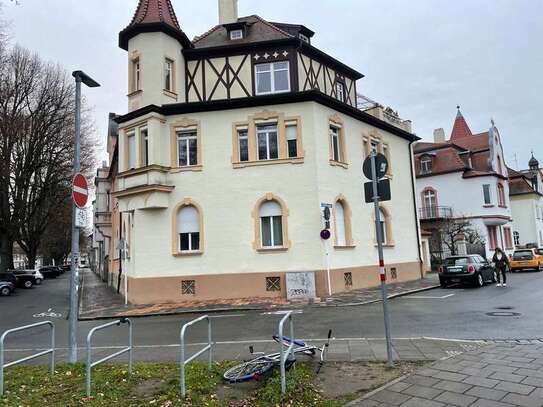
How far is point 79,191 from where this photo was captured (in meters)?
8.23

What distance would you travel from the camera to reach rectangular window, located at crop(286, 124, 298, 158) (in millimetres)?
→ 19453

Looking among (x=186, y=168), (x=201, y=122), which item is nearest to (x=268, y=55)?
(x=201, y=122)

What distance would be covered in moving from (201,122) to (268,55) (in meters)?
4.62

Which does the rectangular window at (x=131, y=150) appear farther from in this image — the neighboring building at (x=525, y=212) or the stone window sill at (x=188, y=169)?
the neighboring building at (x=525, y=212)

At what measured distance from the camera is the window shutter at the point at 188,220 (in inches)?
772

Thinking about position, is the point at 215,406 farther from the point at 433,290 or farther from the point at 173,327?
the point at 433,290

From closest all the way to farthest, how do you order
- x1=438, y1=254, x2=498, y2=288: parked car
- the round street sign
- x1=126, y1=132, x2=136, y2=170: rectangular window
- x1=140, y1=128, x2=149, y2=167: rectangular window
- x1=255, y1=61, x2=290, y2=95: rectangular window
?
the round street sign, x1=140, y1=128, x2=149, y2=167: rectangular window, x1=438, y1=254, x2=498, y2=288: parked car, x1=126, y1=132, x2=136, y2=170: rectangular window, x1=255, y1=61, x2=290, y2=95: rectangular window

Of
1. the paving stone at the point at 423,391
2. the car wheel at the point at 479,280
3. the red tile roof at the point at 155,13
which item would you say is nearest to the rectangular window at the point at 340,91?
the red tile roof at the point at 155,13

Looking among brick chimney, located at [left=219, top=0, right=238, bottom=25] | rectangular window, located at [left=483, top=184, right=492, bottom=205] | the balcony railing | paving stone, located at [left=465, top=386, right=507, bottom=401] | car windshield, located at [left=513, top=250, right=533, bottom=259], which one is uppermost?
brick chimney, located at [left=219, top=0, right=238, bottom=25]

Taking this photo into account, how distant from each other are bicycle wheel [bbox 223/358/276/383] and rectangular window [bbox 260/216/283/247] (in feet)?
42.3

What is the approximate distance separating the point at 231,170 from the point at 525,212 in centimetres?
4490

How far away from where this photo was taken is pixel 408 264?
24.6m

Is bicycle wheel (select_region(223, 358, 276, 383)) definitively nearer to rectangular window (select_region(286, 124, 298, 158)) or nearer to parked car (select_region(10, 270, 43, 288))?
rectangular window (select_region(286, 124, 298, 158))

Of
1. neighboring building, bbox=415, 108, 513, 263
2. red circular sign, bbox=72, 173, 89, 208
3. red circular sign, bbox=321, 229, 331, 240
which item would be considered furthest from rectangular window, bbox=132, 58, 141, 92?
neighboring building, bbox=415, 108, 513, 263
